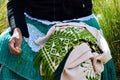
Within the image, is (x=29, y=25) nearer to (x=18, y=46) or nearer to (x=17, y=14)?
(x=17, y=14)

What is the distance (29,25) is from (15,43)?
0.20 metres

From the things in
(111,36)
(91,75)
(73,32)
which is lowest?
(111,36)

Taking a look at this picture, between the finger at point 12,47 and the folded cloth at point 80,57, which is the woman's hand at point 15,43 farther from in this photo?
the folded cloth at point 80,57

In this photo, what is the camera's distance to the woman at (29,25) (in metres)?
2.79

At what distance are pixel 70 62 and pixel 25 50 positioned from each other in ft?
1.02

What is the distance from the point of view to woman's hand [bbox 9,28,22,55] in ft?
8.98

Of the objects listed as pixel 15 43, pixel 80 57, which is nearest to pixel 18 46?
pixel 15 43

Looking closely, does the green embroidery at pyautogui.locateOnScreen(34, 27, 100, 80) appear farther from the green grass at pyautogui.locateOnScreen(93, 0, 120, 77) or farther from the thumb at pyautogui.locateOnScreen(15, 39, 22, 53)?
the green grass at pyautogui.locateOnScreen(93, 0, 120, 77)

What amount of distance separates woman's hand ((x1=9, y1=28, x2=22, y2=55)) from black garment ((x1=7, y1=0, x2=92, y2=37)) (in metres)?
0.06

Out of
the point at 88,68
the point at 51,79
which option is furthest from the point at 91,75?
the point at 51,79

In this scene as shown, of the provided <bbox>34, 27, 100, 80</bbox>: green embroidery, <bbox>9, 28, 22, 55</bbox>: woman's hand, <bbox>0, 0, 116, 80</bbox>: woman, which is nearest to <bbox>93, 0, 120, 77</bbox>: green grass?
<bbox>0, 0, 116, 80</bbox>: woman

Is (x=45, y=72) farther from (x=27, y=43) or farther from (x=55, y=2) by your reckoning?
(x=55, y=2)

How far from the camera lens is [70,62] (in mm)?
2637

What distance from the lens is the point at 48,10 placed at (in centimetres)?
A: 290
